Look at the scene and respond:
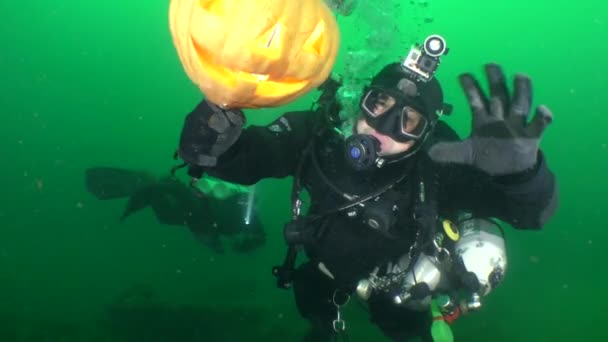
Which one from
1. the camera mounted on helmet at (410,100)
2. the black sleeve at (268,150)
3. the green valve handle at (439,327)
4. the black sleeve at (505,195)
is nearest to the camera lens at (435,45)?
the camera mounted on helmet at (410,100)

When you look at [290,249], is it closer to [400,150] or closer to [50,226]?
[400,150]

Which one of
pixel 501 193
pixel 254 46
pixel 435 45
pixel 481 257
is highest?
pixel 254 46

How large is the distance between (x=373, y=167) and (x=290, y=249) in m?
1.25

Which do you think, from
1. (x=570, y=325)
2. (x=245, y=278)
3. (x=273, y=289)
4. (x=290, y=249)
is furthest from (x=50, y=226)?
(x=570, y=325)

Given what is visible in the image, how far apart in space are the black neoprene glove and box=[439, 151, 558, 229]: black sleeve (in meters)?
1.77

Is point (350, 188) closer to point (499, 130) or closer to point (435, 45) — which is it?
point (435, 45)

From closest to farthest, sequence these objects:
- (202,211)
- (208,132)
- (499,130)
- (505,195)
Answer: (499,130) → (208,132) → (505,195) → (202,211)

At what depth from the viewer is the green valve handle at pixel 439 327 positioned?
3876 millimetres

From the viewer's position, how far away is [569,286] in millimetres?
21312

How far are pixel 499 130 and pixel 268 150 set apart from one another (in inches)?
68.1

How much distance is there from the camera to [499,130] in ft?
7.91

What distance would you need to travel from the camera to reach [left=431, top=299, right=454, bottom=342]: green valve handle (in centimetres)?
388

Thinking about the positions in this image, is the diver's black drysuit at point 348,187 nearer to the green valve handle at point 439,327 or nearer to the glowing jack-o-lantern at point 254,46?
the green valve handle at point 439,327

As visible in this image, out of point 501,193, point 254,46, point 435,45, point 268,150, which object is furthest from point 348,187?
point 254,46
